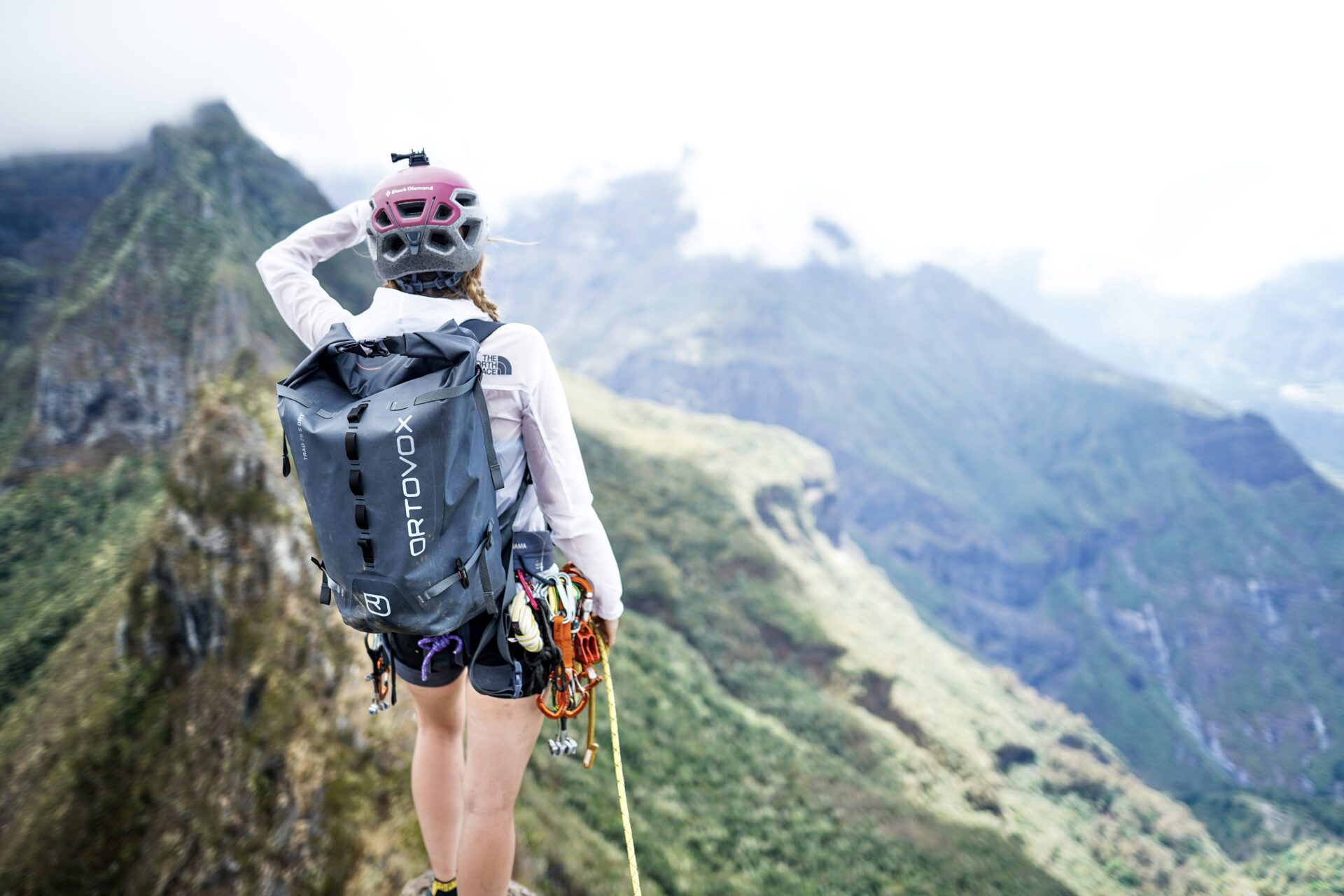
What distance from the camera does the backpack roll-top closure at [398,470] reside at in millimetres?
2152

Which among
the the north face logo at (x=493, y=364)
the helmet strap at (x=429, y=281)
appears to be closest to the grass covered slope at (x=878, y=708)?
the the north face logo at (x=493, y=364)

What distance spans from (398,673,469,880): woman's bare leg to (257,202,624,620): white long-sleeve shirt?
1019mm

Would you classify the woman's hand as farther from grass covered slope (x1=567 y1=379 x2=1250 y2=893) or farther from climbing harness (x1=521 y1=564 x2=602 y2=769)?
grass covered slope (x1=567 y1=379 x2=1250 y2=893)

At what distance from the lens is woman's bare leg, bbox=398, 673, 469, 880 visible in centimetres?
326

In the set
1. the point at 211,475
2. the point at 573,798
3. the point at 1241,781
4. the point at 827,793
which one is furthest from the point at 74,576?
the point at 1241,781

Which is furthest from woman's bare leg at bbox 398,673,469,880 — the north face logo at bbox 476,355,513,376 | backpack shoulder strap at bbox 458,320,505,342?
backpack shoulder strap at bbox 458,320,505,342

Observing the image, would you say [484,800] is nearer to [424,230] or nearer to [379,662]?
[379,662]

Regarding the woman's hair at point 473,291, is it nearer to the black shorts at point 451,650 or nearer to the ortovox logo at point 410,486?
the ortovox logo at point 410,486

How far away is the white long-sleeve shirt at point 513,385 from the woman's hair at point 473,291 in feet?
0.23

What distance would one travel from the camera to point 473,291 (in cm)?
290

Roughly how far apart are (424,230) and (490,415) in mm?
846

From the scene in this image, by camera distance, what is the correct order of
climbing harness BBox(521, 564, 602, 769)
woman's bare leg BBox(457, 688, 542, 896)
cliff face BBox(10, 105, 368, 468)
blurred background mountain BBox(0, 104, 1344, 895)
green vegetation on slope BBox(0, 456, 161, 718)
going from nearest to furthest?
climbing harness BBox(521, 564, 602, 769) < woman's bare leg BBox(457, 688, 542, 896) < blurred background mountain BBox(0, 104, 1344, 895) < green vegetation on slope BBox(0, 456, 161, 718) < cliff face BBox(10, 105, 368, 468)

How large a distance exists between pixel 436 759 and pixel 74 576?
3213 centimetres

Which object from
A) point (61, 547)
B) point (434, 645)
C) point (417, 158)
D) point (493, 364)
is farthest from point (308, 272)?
point (61, 547)
